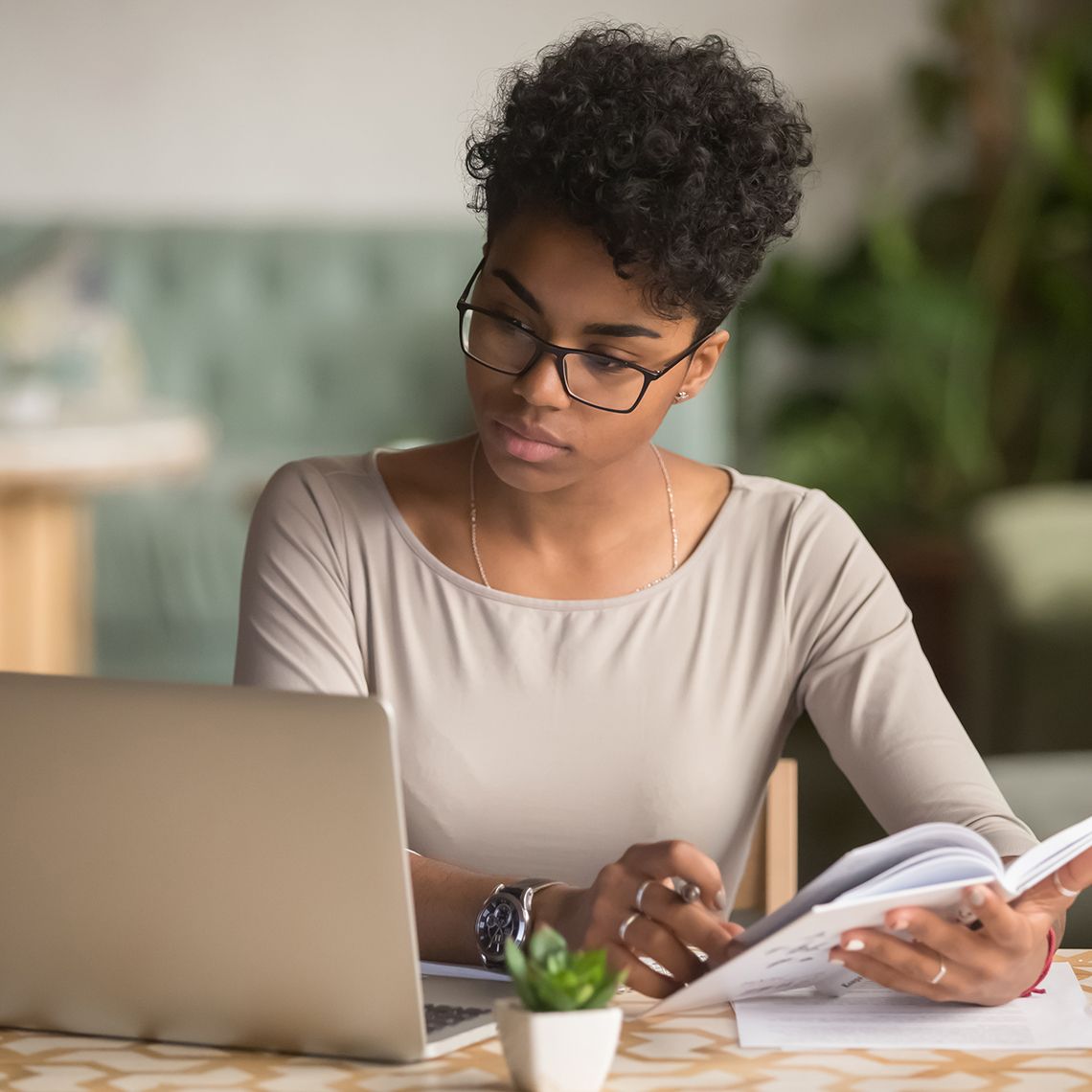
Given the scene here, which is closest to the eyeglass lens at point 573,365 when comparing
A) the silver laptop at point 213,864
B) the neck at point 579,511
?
the neck at point 579,511

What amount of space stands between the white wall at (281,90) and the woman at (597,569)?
3245 mm

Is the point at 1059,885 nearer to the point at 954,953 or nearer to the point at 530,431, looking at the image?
the point at 954,953

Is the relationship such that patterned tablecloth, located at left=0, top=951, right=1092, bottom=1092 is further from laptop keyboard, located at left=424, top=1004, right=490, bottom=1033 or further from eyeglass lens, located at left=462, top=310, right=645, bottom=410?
eyeglass lens, located at left=462, top=310, right=645, bottom=410

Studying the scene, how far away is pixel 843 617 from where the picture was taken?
1.54 metres

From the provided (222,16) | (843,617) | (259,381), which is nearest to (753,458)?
(259,381)

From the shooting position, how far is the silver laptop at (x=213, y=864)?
3.00 feet

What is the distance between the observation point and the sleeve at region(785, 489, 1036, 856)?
1.38 m

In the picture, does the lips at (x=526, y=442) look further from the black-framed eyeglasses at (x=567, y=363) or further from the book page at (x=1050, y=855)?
the book page at (x=1050, y=855)

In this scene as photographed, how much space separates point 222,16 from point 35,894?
163 inches

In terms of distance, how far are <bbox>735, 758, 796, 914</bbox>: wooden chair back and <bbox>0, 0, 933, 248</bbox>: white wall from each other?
11.0ft

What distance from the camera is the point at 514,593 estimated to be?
5.08 ft

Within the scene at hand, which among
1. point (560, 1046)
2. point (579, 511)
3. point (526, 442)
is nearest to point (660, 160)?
point (526, 442)

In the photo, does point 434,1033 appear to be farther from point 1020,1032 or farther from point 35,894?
point 1020,1032

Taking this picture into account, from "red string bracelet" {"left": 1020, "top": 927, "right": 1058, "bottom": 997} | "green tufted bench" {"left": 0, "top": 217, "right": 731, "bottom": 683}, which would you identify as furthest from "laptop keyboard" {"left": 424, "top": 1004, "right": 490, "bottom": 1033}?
"green tufted bench" {"left": 0, "top": 217, "right": 731, "bottom": 683}
